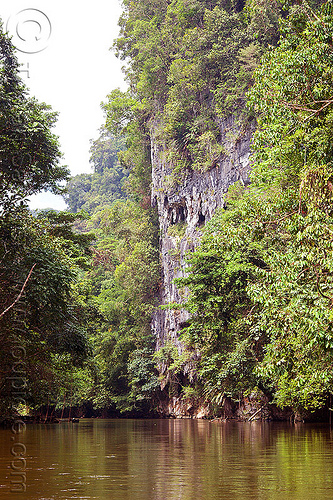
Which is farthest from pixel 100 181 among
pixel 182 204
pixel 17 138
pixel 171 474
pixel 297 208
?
pixel 171 474

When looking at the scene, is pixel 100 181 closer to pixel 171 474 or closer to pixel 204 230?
pixel 204 230

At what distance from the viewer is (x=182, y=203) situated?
3703cm

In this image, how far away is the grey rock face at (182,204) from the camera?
3134 centimetres

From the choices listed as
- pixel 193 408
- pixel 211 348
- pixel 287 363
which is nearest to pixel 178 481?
pixel 287 363

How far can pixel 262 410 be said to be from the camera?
76.9 feet

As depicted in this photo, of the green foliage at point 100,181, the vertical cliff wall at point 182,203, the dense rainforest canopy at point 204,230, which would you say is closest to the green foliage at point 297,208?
the dense rainforest canopy at point 204,230

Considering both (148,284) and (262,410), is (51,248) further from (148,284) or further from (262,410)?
(148,284)

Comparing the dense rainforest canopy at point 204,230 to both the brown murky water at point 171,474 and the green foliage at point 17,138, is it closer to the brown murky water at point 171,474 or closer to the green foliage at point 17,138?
the green foliage at point 17,138

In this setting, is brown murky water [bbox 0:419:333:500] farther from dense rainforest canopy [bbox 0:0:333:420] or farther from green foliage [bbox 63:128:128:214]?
green foliage [bbox 63:128:128:214]

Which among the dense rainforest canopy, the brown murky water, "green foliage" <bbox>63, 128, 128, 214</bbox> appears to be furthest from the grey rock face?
"green foliage" <bbox>63, 128, 128, 214</bbox>

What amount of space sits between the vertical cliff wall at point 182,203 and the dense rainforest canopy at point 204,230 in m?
0.71

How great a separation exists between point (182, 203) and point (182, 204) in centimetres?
9

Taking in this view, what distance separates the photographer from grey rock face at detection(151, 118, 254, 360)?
31344mm

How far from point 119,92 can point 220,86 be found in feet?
43.0
